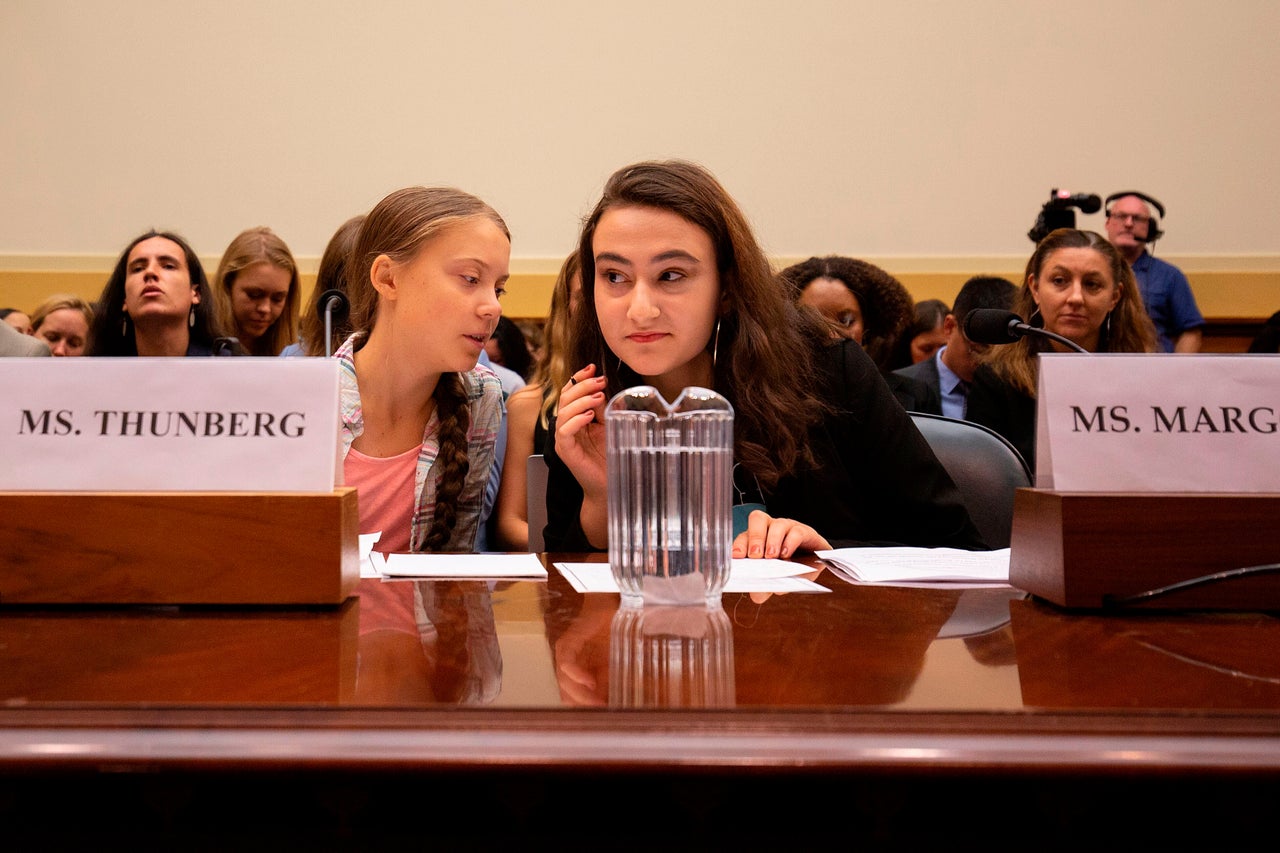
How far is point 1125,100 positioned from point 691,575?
14.2ft

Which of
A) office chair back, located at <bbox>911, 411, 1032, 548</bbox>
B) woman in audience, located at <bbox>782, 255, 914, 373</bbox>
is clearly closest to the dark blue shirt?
woman in audience, located at <bbox>782, 255, 914, 373</bbox>

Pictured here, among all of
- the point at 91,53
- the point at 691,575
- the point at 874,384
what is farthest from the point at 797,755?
the point at 91,53

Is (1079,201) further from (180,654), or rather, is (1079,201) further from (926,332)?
(180,654)

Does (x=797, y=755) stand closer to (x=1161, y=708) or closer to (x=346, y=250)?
(x=1161, y=708)

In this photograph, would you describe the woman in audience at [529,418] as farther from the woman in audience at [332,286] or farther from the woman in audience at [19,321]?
the woman in audience at [19,321]

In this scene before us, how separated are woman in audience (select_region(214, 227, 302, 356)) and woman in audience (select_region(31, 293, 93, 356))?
2.24ft

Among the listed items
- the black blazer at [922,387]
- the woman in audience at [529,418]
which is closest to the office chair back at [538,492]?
the woman in audience at [529,418]

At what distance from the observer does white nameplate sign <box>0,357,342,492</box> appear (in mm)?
807

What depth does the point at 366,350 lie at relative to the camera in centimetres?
179

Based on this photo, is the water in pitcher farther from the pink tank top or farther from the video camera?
the video camera

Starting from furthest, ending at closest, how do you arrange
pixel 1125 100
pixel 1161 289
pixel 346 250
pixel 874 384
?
pixel 1125 100 → pixel 1161 289 → pixel 346 250 → pixel 874 384

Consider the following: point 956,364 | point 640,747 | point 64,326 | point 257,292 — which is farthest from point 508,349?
point 640,747

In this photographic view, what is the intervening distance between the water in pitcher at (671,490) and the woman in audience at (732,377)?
1.82 feet

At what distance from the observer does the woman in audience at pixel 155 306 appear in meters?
2.85
